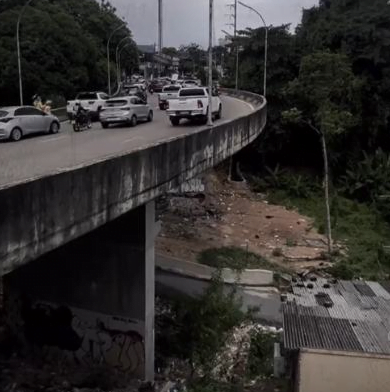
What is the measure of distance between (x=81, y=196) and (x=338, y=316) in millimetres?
8501

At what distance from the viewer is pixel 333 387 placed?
13672mm

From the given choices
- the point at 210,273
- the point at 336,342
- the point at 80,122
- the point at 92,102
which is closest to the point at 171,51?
the point at 92,102

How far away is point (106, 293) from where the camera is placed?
1584cm

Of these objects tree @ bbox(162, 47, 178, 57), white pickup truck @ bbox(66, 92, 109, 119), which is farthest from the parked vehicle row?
tree @ bbox(162, 47, 178, 57)

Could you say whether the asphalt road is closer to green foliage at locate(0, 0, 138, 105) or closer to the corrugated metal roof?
the corrugated metal roof

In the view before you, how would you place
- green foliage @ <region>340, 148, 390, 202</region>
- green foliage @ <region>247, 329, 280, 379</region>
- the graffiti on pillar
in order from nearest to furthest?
the graffiti on pillar, green foliage @ <region>247, 329, 280, 379</region>, green foliage @ <region>340, 148, 390, 202</region>

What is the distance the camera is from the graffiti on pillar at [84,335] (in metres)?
15.8

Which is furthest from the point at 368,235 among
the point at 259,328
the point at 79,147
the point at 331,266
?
the point at 79,147

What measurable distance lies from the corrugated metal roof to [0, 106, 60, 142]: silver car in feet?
42.1

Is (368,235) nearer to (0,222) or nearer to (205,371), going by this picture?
(205,371)

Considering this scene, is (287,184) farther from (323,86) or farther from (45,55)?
(45,55)

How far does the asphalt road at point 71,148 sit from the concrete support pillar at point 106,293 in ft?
6.76

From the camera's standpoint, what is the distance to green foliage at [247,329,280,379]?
16.4m

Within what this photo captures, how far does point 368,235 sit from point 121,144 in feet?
57.8
